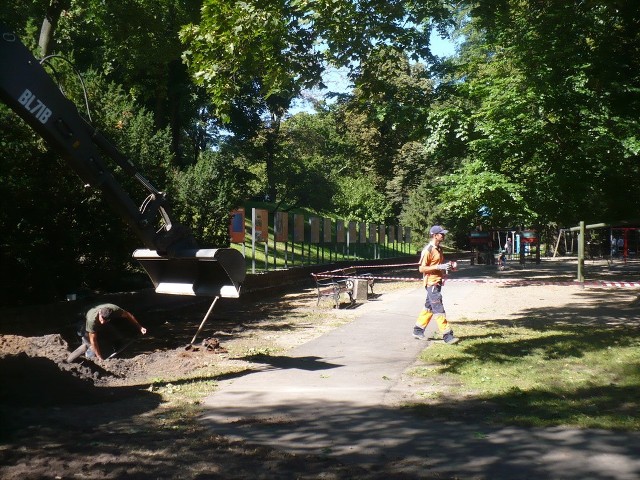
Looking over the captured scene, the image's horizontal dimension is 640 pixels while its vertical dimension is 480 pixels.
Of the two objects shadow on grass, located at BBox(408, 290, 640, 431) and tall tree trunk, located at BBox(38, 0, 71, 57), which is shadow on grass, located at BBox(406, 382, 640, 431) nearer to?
shadow on grass, located at BBox(408, 290, 640, 431)

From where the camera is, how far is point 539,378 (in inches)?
355

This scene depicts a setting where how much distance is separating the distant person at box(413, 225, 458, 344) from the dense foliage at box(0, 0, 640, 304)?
471 centimetres

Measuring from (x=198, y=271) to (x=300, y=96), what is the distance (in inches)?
673

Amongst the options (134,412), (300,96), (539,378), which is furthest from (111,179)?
(300,96)

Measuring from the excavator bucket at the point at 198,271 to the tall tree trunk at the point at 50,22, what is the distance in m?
8.27

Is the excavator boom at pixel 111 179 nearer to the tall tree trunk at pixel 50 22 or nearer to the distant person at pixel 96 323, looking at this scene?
the distant person at pixel 96 323

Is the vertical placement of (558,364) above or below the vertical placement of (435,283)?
below

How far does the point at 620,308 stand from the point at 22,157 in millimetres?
13467

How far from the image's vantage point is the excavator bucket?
905 cm

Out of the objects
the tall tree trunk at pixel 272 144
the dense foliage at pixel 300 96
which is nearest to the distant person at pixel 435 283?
the dense foliage at pixel 300 96

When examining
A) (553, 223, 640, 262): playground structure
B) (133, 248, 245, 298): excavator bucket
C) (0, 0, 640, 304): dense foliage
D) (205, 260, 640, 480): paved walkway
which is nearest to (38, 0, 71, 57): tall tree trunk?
(0, 0, 640, 304): dense foliage

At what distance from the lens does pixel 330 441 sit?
641 centimetres

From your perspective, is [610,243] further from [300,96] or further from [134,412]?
[134,412]

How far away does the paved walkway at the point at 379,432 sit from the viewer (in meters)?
5.64
